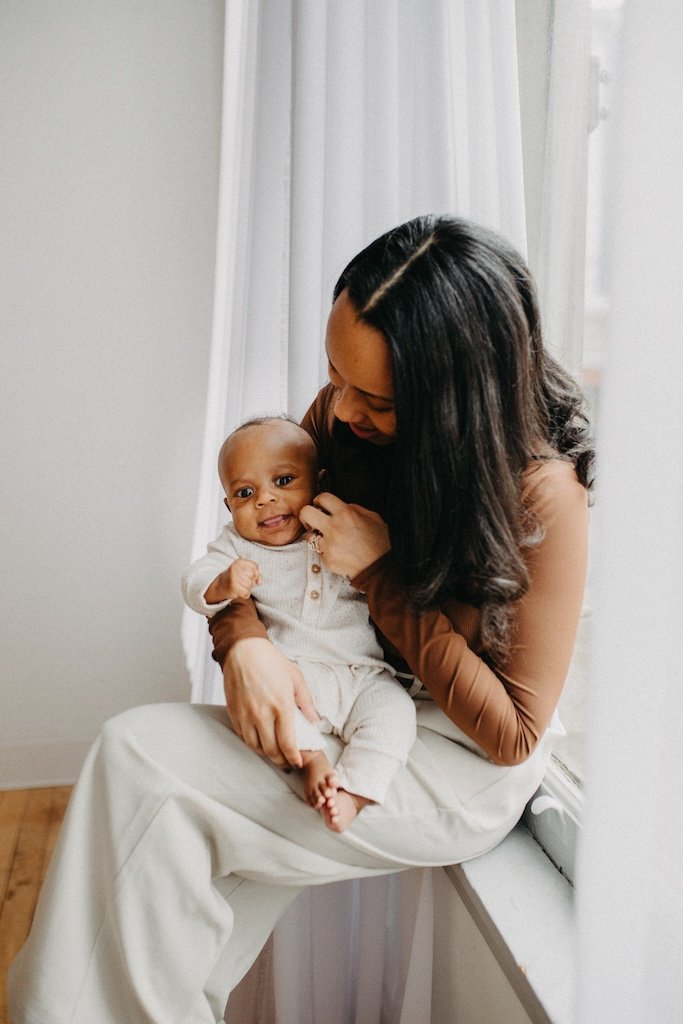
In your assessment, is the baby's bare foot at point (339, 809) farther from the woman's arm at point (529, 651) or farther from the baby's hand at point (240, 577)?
the baby's hand at point (240, 577)

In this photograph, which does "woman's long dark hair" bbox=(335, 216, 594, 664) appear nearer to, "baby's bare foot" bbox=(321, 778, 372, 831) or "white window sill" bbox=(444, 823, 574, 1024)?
"baby's bare foot" bbox=(321, 778, 372, 831)

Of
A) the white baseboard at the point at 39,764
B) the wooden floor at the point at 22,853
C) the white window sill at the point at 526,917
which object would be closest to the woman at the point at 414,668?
the white window sill at the point at 526,917

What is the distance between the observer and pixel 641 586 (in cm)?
61

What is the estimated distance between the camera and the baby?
3.46 feet

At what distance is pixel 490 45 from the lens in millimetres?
1137

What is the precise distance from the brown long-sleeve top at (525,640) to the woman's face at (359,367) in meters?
0.19

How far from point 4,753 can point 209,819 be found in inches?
61.7

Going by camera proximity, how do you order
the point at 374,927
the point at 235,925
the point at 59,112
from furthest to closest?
the point at 59,112 → the point at 374,927 → the point at 235,925

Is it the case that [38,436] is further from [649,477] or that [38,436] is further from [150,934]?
[649,477]

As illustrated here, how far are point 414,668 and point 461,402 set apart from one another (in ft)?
1.02

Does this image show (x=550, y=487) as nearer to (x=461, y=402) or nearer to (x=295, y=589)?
(x=461, y=402)

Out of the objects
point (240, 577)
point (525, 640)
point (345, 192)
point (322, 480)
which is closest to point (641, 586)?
point (525, 640)

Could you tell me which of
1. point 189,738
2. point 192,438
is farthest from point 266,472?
point 192,438

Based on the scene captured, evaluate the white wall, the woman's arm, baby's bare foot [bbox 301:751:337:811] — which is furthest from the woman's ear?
the white wall
